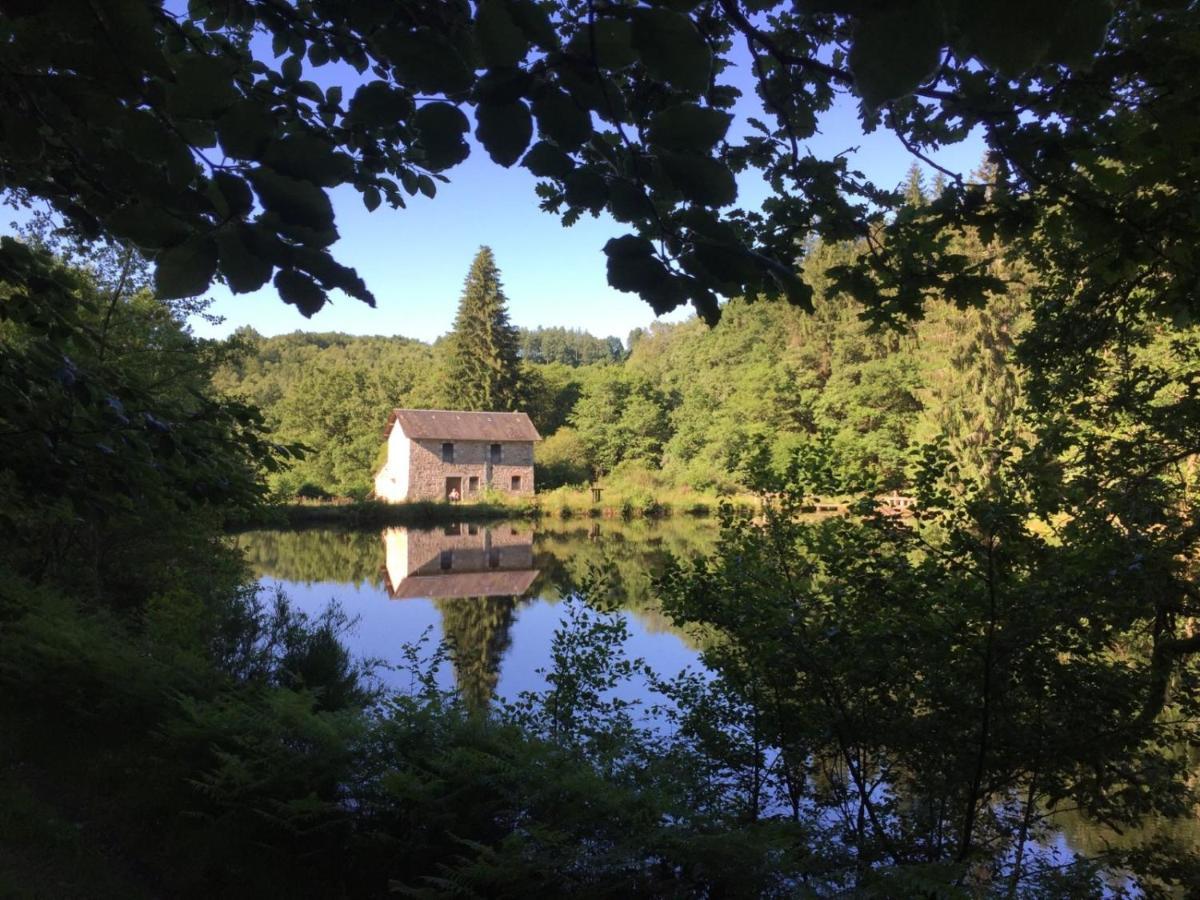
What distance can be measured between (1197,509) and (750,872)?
3.62 meters

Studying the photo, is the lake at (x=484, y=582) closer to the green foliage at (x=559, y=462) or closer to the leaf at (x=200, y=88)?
the leaf at (x=200, y=88)

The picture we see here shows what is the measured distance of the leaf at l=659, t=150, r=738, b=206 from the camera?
1.14 meters

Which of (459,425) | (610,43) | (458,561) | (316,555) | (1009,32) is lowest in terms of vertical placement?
(1009,32)

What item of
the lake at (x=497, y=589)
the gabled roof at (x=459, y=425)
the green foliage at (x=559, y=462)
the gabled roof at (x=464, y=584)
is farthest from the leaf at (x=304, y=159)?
the green foliage at (x=559, y=462)

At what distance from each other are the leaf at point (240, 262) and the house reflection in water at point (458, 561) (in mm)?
16578

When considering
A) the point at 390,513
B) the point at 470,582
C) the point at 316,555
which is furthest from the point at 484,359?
the point at 470,582

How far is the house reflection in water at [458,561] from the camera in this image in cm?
1825

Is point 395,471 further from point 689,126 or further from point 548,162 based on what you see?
point 689,126

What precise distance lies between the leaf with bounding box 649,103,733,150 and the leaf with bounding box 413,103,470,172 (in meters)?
0.32

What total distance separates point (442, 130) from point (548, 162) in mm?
177

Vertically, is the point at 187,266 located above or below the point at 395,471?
below

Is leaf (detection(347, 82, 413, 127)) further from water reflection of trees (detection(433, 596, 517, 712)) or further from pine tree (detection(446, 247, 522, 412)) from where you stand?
pine tree (detection(446, 247, 522, 412))

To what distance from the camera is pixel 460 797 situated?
3.88 metres

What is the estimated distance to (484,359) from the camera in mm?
48656
